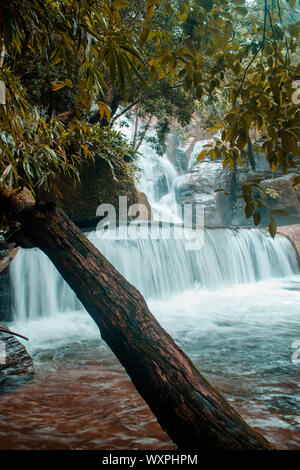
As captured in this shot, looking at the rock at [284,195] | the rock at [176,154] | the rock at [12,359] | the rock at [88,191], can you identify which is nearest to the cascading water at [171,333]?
the rock at [12,359]

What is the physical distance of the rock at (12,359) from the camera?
3.08 meters

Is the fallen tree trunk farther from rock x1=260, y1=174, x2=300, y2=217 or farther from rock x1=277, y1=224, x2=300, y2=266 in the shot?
rock x1=260, y1=174, x2=300, y2=217

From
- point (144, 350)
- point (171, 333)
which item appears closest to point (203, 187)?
point (171, 333)

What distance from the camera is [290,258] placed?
444 inches

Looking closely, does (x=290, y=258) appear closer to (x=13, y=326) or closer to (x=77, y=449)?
(x=13, y=326)

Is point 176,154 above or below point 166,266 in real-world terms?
above

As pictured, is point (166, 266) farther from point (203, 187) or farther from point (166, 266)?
point (203, 187)

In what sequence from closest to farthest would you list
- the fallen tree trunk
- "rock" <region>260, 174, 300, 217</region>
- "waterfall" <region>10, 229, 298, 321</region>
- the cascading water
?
1. the fallen tree trunk
2. the cascading water
3. "waterfall" <region>10, 229, 298, 321</region>
4. "rock" <region>260, 174, 300, 217</region>

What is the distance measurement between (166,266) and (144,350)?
6782mm

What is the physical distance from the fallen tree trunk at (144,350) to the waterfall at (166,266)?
4.43m

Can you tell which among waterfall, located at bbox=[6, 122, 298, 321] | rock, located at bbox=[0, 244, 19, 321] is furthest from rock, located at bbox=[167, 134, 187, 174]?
rock, located at bbox=[0, 244, 19, 321]

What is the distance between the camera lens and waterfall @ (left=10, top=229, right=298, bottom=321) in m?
5.93

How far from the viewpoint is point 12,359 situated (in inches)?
124

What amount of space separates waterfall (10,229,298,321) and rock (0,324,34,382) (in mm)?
2468
